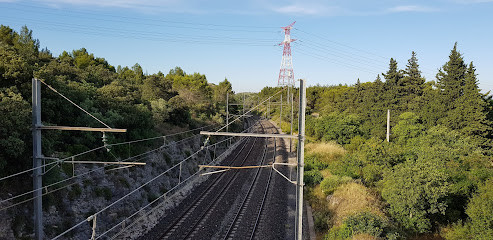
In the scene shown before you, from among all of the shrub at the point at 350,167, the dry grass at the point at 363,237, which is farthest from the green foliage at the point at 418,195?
the shrub at the point at 350,167

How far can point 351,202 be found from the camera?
57.1ft

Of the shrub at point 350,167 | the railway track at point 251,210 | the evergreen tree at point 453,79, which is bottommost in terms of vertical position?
the railway track at point 251,210

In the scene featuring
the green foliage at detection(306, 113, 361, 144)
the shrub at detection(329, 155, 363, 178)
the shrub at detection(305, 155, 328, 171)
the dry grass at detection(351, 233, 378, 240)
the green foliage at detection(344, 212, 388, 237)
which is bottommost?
the dry grass at detection(351, 233, 378, 240)

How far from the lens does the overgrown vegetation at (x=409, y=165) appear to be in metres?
15.2

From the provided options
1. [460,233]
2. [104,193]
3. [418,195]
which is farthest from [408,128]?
[104,193]

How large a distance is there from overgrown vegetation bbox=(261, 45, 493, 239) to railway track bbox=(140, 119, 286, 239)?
389 centimetres

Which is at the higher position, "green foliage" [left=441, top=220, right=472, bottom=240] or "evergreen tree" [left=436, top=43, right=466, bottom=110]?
"evergreen tree" [left=436, top=43, right=466, bottom=110]

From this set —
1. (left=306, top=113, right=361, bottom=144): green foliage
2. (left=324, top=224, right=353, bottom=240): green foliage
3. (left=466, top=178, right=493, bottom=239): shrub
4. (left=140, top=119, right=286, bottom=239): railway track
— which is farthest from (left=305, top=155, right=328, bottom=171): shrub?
(left=466, top=178, right=493, bottom=239): shrub

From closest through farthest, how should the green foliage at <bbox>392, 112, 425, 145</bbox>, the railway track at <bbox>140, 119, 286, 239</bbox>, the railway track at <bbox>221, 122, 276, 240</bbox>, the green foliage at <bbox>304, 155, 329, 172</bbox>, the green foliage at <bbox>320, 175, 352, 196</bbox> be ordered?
1. the railway track at <bbox>140, 119, 286, 239</bbox>
2. the railway track at <bbox>221, 122, 276, 240</bbox>
3. the green foliage at <bbox>320, 175, 352, 196</bbox>
4. the green foliage at <bbox>304, 155, 329, 172</bbox>
5. the green foliage at <bbox>392, 112, 425, 145</bbox>

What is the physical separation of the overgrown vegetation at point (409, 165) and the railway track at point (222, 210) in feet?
12.8

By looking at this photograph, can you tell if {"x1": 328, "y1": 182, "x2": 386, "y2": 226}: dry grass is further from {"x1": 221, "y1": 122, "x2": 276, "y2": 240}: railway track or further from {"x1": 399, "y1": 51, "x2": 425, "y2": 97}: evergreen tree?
{"x1": 399, "y1": 51, "x2": 425, "y2": 97}: evergreen tree

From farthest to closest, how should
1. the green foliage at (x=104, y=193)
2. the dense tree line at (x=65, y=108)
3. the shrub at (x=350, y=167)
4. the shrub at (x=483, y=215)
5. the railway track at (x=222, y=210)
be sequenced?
the shrub at (x=350, y=167), the green foliage at (x=104, y=193), the railway track at (x=222, y=210), the shrub at (x=483, y=215), the dense tree line at (x=65, y=108)

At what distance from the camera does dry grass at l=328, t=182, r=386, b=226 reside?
16.1 metres

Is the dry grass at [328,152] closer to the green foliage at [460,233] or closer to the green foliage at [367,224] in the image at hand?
the green foliage at [460,233]
